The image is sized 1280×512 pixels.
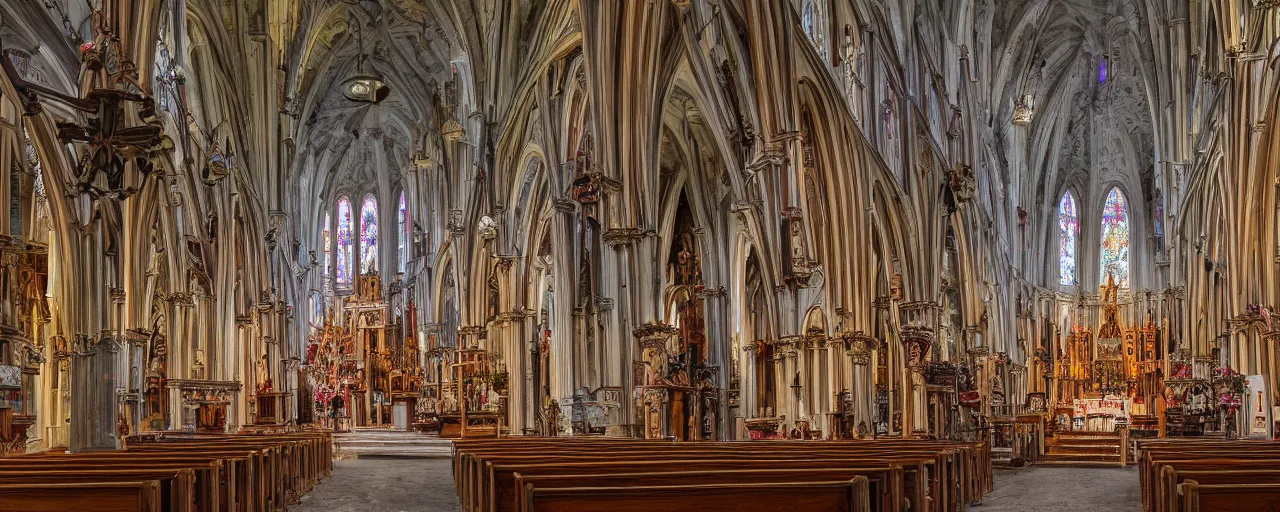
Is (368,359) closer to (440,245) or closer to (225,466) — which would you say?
(440,245)

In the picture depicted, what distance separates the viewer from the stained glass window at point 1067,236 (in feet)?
160

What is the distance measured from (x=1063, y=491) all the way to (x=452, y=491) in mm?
7592

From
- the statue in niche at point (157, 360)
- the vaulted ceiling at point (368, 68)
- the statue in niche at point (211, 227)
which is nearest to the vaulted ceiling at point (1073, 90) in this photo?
the vaulted ceiling at point (368, 68)

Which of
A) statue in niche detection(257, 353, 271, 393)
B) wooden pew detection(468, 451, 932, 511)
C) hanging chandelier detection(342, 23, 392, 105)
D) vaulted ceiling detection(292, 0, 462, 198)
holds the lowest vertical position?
statue in niche detection(257, 353, 271, 393)

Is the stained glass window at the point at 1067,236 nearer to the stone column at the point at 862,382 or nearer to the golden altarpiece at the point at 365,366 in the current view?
the stone column at the point at 862,382

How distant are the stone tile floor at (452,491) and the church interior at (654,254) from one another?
0.18m

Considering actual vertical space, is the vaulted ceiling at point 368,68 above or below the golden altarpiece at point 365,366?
above

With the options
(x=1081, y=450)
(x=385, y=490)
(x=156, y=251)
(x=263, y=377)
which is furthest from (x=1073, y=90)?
(x=385, y=490)

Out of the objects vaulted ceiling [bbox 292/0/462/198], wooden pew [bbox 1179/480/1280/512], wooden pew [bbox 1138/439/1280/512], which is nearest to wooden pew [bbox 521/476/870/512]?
wooden pew [bbox 1179/480/1280/512]

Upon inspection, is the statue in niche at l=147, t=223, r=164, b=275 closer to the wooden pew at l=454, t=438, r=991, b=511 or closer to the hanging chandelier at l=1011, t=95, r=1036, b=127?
the wooden pew at l=454, t=438, r=991, b=511

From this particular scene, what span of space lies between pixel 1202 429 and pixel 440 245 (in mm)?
24254

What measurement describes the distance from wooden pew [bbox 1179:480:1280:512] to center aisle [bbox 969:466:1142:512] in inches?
231

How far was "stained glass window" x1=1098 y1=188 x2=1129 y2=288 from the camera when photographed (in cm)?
4806

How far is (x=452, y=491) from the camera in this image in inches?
568
